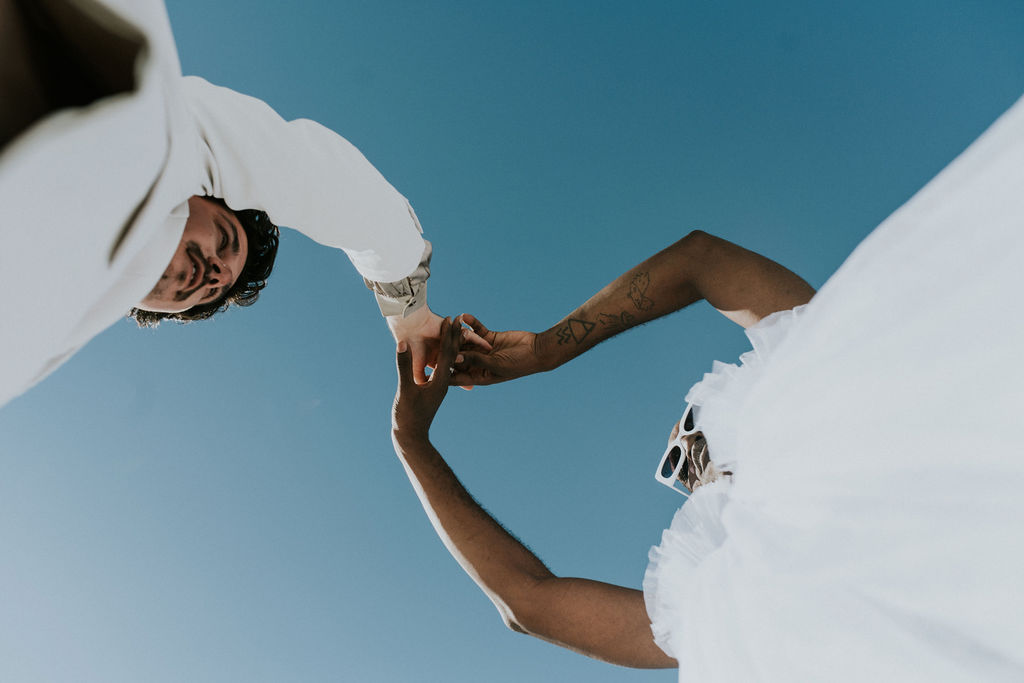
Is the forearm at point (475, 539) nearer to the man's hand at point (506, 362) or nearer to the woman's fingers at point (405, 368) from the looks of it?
the woman's fingers at point (405, 368)

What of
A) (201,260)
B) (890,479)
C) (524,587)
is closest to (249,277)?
(201,260)

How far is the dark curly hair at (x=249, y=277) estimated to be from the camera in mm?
905

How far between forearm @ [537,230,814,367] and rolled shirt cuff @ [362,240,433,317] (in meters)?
A: 0.25

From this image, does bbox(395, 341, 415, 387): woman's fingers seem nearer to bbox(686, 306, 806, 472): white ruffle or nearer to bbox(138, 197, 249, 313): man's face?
bbox(138, 197, 249, 313): man's face

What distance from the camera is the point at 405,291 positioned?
0.97 metres

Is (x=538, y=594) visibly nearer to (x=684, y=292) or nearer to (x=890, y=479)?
(x=890, y=479)

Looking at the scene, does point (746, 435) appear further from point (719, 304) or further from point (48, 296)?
point (48, 296)

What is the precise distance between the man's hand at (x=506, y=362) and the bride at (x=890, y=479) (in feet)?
1.65

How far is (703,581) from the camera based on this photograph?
0.54 m

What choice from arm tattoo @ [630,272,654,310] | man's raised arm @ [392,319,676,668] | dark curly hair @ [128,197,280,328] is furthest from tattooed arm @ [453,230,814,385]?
dark curly hair @ [128,197,280,328]

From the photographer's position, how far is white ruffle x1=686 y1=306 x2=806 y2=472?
63cm

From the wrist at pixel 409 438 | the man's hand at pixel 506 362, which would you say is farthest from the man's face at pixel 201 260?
the man's hand at pixel 506 362

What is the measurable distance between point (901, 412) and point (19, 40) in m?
0.62

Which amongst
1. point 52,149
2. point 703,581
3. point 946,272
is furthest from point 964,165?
point 52,149
